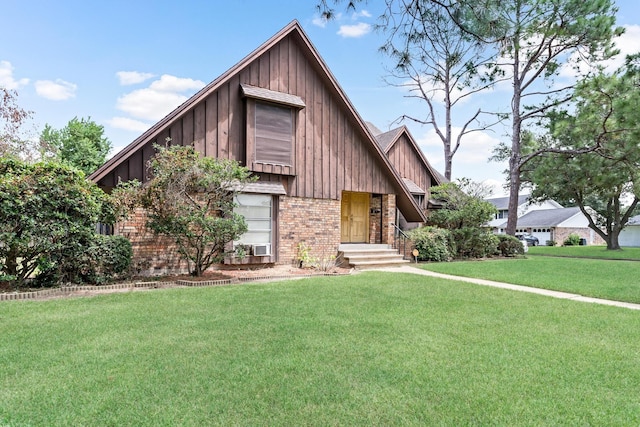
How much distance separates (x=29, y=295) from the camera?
6.45 m

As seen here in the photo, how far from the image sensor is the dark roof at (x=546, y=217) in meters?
41.3

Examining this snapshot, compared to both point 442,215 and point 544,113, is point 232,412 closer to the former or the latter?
point 442,215

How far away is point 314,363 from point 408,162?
17174 mm

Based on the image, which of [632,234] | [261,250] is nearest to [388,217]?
[261,250]

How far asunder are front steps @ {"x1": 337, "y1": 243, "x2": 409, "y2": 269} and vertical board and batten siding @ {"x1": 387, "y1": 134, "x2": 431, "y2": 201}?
6.73 meters

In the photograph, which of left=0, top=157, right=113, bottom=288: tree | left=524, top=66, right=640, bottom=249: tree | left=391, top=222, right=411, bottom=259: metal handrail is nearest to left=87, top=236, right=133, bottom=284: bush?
left=0, top=157, right=113, bottom=288: tree

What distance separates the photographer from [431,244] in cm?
1442

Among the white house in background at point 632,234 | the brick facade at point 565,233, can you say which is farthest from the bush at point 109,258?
the white house in background at point 632,234

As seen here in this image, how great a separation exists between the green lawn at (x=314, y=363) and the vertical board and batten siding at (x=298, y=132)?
17.5ft

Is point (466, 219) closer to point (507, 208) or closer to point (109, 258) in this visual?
point (109, 258)

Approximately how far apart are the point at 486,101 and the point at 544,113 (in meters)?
5.05

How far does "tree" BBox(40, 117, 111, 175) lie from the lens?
32.1m

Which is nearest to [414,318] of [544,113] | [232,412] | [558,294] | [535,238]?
[232,412]

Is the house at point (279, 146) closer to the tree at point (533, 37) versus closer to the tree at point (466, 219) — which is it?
the tree at point (466, 219)
